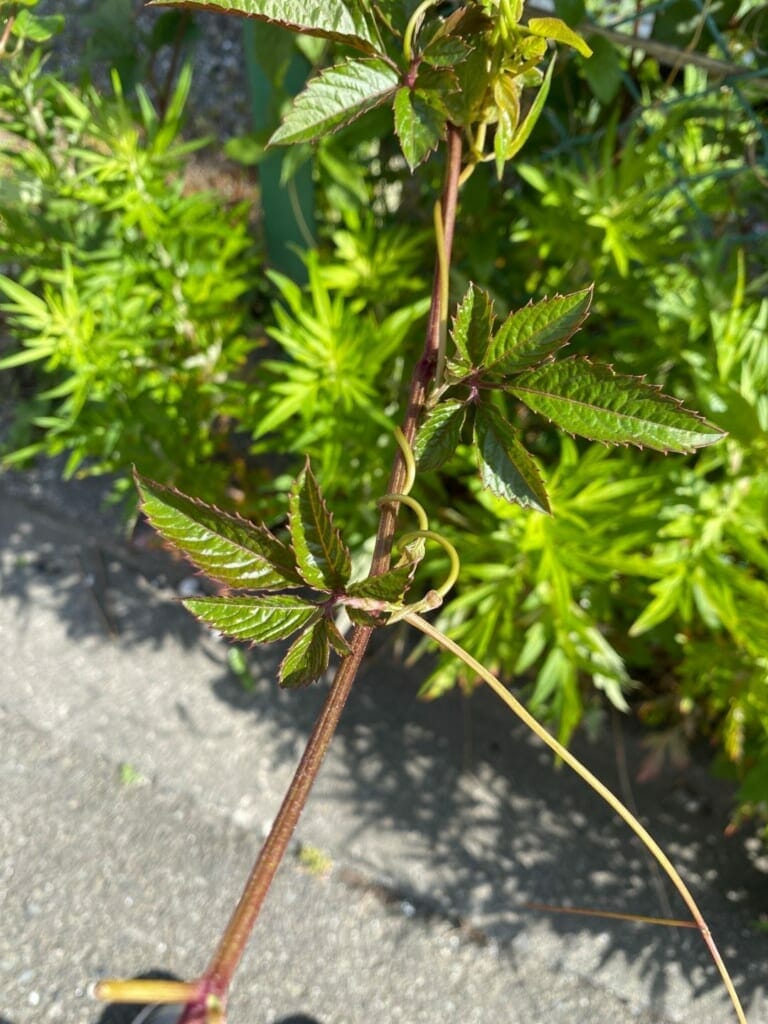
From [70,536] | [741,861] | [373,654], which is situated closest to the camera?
[741,861]

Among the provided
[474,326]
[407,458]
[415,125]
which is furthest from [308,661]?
[415,125]

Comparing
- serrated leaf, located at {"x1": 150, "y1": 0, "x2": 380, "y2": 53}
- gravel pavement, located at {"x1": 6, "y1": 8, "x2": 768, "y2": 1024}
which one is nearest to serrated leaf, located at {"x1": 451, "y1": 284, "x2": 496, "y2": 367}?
serrated leaf, located at {"x1": 150, "y1": 0, "x2": 380, "y2": 53}

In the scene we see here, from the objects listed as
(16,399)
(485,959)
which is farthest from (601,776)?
(16,399)

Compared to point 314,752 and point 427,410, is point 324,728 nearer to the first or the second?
point 314,752

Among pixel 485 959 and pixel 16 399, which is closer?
pixel 485 959

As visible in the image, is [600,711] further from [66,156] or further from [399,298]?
[66,156]

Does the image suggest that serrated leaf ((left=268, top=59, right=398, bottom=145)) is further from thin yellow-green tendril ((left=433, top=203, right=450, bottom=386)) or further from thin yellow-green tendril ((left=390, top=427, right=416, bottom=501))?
thin yellow-green tendril ((left=390, top=427, right=416, bottom=501))

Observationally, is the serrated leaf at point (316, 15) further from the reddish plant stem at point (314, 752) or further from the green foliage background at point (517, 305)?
the green foliage background at point (517, 305)
